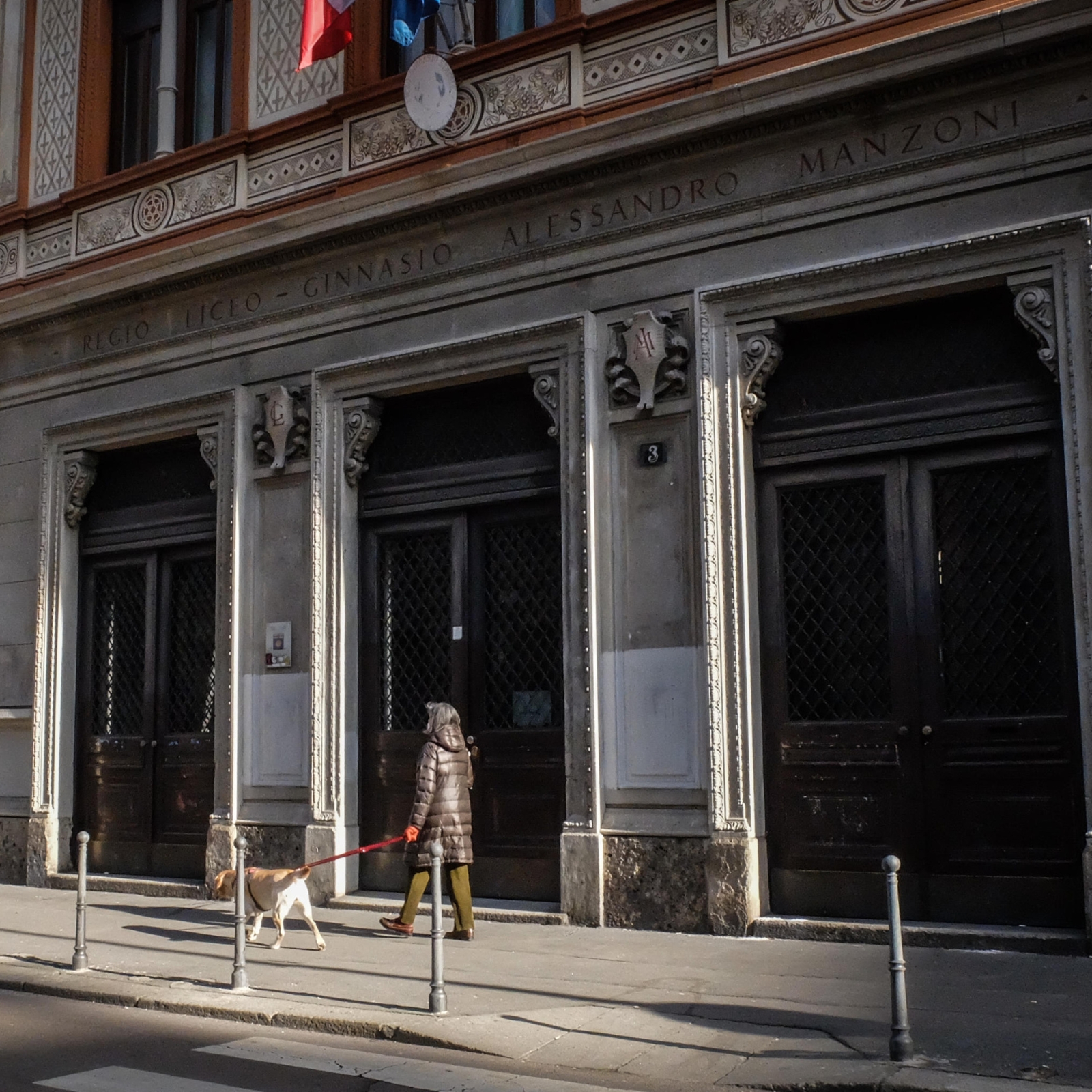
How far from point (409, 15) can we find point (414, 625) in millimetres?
5642

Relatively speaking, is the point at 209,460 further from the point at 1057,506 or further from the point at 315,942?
the point at 1057,506

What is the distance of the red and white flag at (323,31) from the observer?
1255 centimetres

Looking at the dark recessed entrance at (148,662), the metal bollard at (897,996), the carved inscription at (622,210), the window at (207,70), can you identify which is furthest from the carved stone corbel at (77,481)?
the metal bollard at (897,996)

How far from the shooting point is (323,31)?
41.5 feet

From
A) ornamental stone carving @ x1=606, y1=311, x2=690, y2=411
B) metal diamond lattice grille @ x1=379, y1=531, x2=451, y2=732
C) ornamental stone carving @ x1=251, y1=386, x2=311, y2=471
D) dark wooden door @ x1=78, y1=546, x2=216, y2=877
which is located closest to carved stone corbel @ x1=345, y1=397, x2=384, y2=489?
ornamental stone carving @ x1=251, y1=386, x2=311, y2=471

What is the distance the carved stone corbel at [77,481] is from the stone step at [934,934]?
29.8 ft

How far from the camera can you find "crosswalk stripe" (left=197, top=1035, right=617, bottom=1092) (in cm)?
634

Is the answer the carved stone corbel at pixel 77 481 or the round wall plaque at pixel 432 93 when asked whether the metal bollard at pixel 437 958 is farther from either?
the carved stone corbel at pixel 77 481

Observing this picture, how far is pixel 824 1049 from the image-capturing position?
22.1 ft

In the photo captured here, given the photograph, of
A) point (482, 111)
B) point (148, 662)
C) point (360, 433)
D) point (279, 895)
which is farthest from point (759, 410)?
point (148, 662)

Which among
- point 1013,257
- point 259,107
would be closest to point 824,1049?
point 1013,257

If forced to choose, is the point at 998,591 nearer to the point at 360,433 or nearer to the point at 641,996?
the point at 641,996

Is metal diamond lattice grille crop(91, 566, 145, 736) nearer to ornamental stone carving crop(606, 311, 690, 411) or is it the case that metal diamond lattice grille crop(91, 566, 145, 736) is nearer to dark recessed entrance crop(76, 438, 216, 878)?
dark recessed entrance crop(76, 438, 216, 878)

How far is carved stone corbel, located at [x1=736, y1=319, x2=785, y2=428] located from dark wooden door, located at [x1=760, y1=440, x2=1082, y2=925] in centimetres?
60
